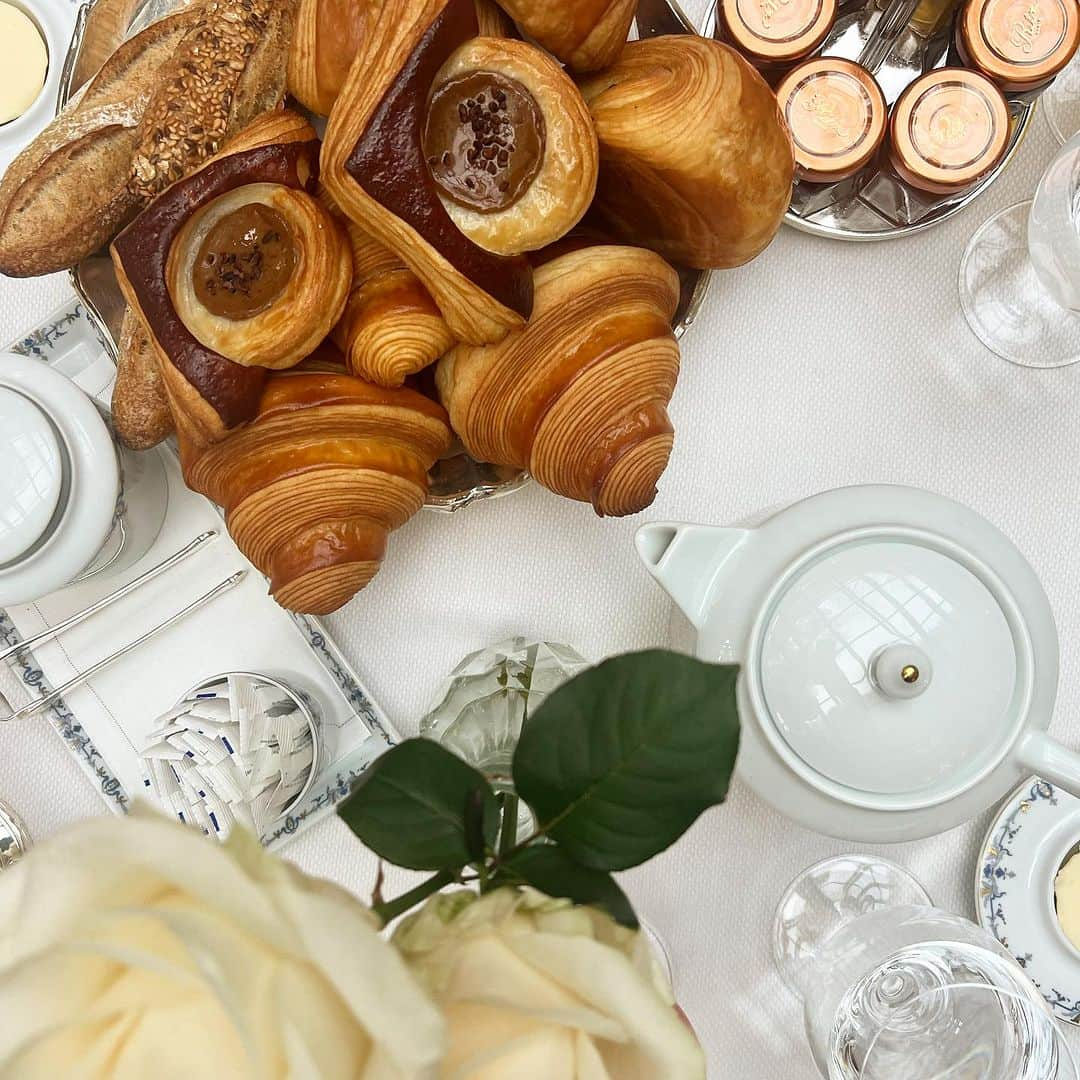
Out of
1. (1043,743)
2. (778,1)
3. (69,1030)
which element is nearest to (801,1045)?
(1043,743)

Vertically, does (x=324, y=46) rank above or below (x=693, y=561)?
above

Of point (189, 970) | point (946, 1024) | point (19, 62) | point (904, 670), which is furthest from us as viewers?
point (19, 62)

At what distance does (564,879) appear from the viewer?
28 cm

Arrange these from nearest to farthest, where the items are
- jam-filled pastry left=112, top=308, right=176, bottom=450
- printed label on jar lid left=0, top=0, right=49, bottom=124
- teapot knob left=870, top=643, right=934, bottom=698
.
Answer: teapot knob left=870, top=643, right=934, bottom=698
jam-filled pastry left=112, top=308, right=176, bottom=450
printed label on jar lid left=0, top=0, right=49, bottom=124

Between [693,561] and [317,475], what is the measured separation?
0.19m

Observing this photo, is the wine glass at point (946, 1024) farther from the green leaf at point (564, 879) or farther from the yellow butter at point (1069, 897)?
the green leaf at point (564, 879)

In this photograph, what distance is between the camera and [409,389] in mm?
530

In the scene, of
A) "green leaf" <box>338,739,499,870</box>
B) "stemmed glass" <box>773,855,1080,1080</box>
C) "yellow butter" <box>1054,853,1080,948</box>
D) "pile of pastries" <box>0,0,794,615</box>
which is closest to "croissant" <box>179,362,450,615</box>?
"pile of pastries" <box>0,0,794,615</box>

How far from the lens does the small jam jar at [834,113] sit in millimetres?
567

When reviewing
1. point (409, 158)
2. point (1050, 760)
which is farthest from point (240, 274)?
point (1050, 760)

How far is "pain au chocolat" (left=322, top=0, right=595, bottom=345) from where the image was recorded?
0.43m

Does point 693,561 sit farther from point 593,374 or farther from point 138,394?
point 138,394

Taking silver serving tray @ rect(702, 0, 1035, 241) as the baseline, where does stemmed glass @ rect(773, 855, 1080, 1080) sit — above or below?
below

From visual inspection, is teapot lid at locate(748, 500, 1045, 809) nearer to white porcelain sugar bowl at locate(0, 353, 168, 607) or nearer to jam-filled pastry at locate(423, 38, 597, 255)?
jam-filled pastry at locate(423, 38, 597, 255)
